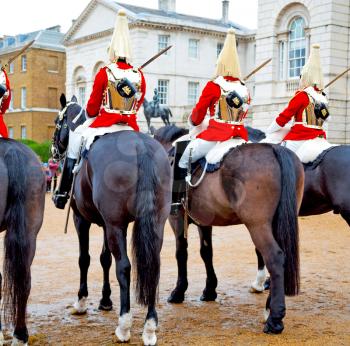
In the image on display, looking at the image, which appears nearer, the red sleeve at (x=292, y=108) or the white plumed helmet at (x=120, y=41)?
the white plumed helmet at (x=120, y=41)

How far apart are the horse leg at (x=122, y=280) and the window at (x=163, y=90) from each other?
39.7m

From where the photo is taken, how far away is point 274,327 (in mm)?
6391

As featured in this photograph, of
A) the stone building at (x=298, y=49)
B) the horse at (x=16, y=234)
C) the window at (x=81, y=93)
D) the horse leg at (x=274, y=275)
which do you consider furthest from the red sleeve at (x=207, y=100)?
the window at (x=81, y=93)

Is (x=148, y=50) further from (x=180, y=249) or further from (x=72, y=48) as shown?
(x=180, y=249)

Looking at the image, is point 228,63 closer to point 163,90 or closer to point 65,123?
point 65,123

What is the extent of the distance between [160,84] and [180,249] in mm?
38341

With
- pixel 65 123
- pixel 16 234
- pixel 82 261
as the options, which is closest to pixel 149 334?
pixel 16 234

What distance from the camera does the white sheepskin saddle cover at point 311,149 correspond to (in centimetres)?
818

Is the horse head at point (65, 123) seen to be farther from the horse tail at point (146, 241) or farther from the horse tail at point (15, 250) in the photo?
the horse tail at point (15, 250)

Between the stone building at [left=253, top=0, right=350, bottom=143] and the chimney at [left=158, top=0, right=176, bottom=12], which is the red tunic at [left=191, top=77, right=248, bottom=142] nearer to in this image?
the stone building at [left=253, top=0, right=350, bottom=143]

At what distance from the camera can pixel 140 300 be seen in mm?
5871


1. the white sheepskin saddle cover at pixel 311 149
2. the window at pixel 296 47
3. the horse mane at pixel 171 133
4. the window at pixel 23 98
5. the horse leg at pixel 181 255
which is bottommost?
the horse leg at pixel 181 255

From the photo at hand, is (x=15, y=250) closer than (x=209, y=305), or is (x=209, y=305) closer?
(x=15, y=250)

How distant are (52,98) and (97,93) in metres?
52.9
